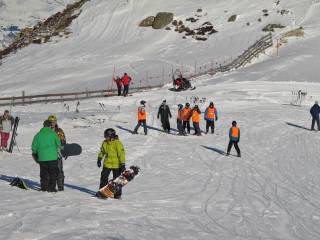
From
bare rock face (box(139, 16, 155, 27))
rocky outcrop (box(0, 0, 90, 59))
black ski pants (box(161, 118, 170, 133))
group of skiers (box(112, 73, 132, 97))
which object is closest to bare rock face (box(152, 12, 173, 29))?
bare rock face (box(139, 16, 155, 27))

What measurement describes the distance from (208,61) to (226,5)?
16.4 m

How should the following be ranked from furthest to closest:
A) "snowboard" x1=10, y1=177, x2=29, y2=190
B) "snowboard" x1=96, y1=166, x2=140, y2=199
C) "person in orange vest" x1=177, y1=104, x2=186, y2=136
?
"person in orange vest" x1=177, y1=104, x2=186, y2=136, "snowboard" x1=10, y1=177, x2=29, y2=190, "snowboard" x1=96, y1=166, x2=140, y2=199

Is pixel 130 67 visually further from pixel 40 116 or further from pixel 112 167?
pixel 112 167

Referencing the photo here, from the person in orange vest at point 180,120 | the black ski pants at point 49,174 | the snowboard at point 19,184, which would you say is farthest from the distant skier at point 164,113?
the black ski pants at point 49,174

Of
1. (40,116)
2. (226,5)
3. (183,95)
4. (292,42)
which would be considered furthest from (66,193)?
(226,5)

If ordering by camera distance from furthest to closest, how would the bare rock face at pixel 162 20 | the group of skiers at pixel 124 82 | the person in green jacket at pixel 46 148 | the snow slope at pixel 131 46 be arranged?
the bare rock face at pixel 162 20 < the snow slope at pixel 131 46 < the group of skiers at pixel 124 82 < the person in green jacket at pixel 46 148

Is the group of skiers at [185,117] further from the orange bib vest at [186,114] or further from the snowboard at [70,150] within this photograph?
the snowboard at [70,150]

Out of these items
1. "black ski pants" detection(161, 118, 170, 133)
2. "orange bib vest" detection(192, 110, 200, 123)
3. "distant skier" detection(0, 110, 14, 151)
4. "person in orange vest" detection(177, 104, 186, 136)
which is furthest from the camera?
"black ski pants" detection(161, 118, 170, 133)

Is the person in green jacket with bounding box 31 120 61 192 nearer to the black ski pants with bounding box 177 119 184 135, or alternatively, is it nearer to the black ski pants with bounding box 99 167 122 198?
the black ski pants with bounding box 99 167 122 198

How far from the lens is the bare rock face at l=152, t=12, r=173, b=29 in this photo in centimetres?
6228

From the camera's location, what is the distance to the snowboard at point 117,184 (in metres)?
11.5

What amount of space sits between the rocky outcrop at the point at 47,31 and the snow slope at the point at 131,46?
4.65 ft

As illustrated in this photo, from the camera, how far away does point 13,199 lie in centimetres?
1092

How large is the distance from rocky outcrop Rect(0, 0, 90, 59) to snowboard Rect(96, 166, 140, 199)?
53.5 meters
